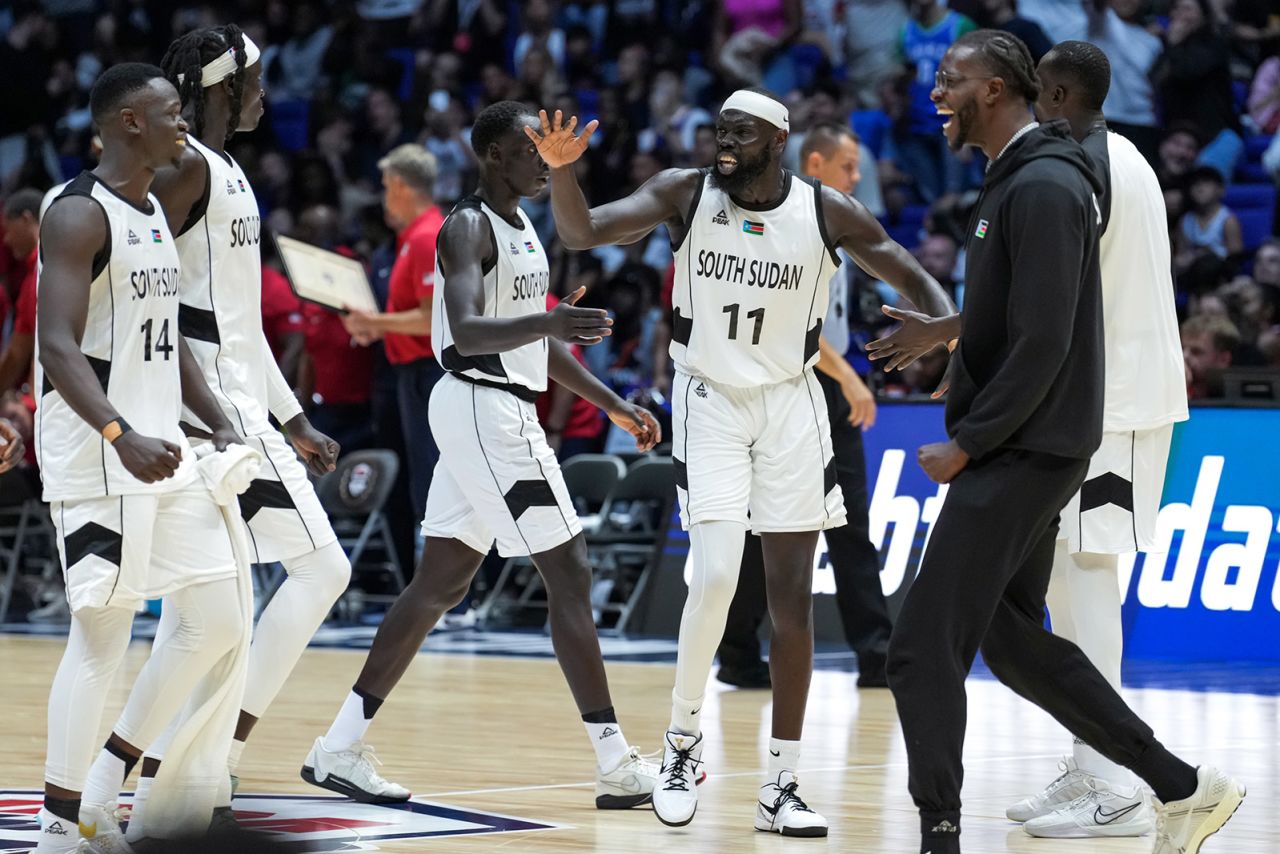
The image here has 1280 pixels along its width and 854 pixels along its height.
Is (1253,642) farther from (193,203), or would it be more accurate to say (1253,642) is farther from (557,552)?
(193,203)

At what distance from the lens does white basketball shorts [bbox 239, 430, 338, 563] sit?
5.15m

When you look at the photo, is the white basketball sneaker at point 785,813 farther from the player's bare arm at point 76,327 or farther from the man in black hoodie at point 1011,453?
the player's bare arm at point 76,327

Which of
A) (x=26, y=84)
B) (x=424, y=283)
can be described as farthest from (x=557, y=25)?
(x=424, y=283)

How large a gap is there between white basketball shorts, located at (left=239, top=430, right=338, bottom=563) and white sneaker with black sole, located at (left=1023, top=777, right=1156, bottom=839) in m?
2.15

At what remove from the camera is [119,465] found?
4.42 meters

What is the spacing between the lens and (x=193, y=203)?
507 centimetres

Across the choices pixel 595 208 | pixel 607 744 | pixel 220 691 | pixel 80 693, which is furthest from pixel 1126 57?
pixel 80 693

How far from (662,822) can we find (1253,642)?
190 inches

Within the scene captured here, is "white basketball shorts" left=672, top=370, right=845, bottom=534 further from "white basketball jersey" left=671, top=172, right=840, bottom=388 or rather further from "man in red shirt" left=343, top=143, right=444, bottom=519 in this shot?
"man in red shirt" left=343, top=143, right=444, bottom=519

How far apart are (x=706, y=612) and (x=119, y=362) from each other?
1844 mm

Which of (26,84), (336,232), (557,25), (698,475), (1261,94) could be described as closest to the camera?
(698,475)

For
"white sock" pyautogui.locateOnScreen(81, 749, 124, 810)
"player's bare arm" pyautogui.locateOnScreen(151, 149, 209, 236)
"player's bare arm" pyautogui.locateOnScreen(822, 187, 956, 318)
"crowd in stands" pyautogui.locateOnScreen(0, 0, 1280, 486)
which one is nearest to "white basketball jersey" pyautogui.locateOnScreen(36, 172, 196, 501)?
"player's bare arm" pyautogui.locateOnScreen(151, 149, 209, 236)

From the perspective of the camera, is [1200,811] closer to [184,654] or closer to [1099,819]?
[1099,819]

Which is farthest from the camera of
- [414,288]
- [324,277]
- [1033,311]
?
[414,288]
